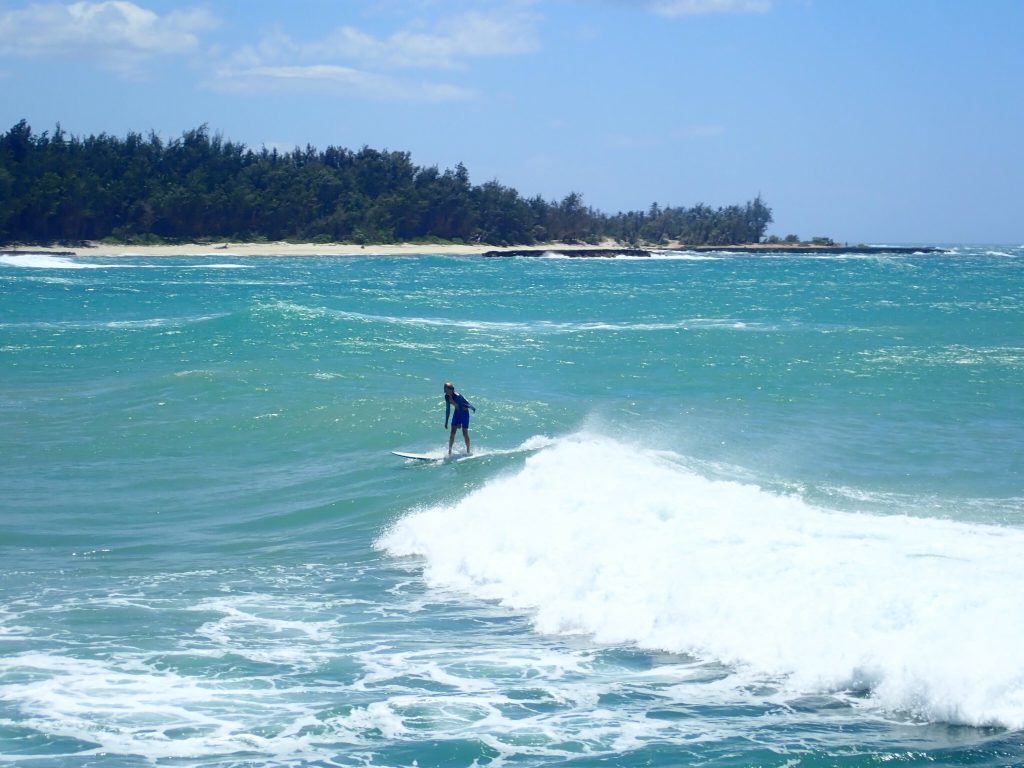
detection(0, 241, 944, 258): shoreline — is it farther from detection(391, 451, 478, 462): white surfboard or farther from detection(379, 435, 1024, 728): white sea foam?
detection(379, 435, 1024, 728): white sea foam

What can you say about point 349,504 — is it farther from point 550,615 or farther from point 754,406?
point 754,406

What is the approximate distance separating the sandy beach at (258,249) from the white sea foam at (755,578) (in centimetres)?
8836

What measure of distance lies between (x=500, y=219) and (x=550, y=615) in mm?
115585

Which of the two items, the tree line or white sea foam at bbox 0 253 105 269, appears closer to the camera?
white sea foam at bbox 0 253 105 269

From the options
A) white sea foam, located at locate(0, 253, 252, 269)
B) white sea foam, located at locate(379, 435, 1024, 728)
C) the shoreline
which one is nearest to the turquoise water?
white sea foam, located at locate(379, 435, 1024, 728)

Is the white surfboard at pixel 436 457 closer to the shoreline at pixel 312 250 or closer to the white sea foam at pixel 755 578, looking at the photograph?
the white sea foam at pixel 755 578

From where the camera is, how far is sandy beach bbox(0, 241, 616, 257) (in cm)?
9756

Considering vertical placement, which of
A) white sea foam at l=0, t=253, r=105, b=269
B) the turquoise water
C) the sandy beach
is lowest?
the turquoise water

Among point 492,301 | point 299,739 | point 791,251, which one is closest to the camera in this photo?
point 299,739

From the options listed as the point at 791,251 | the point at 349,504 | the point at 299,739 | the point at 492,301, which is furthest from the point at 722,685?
the point at 791,251

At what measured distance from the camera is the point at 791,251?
139750 mm

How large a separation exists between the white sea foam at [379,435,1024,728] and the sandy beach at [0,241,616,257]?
88.4 metres

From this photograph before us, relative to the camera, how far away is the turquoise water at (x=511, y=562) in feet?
24.9

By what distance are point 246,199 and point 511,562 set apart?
103 meters
